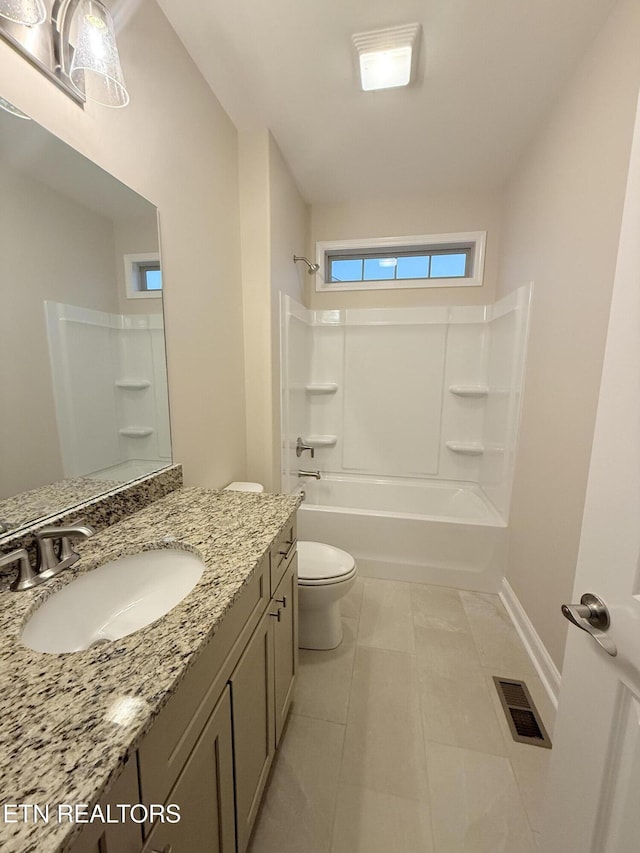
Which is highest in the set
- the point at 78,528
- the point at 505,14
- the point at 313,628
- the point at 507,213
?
the point at 505,14

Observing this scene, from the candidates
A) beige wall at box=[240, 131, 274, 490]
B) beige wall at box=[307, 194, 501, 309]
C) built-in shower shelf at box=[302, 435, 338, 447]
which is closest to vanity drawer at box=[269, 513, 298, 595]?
beige wall at box=[240, 131, 274, 490]

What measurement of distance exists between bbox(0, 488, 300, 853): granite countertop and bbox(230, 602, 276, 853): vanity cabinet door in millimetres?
252

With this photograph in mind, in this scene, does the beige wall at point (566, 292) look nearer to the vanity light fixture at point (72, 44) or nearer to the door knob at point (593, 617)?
the door knob at point (593, 617)

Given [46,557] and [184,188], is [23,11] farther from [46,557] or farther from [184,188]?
[46,557]

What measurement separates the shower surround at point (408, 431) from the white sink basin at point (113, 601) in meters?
1.46

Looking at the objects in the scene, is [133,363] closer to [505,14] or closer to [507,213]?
[505,14]

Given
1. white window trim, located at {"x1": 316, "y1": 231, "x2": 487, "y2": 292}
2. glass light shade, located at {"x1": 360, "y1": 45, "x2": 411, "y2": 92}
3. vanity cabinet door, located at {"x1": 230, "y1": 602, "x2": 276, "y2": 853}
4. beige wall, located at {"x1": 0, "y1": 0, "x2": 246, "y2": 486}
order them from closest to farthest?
vanity cabinet door, located at {"x1": 230, "y1": 602, "x2": 276, "y2": 853}
beige wall, located at {"x1": 0, "y1": 0, "x2": 246, "y2": 486}
glass light shade, located at {"x1": 360, "y1": 45, "x2": 411, "y2": 92}
white window trim, located at {"x1": 316, "y1": 231, "x2": 487, "y2": 292}

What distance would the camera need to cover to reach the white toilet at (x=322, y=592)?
5.34 feet

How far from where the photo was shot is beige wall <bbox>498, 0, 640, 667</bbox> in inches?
49.7

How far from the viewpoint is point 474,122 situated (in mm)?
1874

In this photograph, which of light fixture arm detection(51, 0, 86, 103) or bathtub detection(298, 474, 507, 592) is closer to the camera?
light fixture arm detection(51, 0, 86, 103)

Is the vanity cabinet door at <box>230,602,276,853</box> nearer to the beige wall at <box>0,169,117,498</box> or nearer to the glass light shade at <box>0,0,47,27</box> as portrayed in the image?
the beige wall at <box>0,169,117,498</box>

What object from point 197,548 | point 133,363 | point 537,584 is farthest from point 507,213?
point 197,548

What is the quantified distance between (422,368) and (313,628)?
2.11 metres
